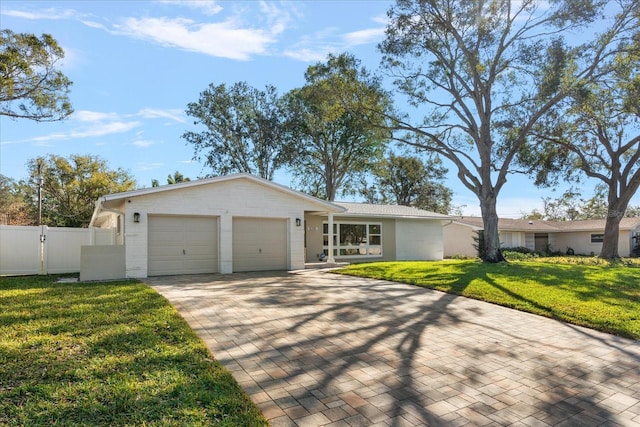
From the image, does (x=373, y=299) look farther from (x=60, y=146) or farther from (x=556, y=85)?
(x=60, y=146)

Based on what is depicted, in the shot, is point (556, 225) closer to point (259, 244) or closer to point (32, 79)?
point (259, 244)

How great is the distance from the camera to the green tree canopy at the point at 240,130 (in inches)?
1139

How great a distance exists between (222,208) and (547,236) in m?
31.1

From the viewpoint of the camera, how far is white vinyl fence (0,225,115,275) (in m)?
12.7

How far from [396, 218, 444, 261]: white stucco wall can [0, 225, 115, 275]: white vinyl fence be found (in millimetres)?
14748

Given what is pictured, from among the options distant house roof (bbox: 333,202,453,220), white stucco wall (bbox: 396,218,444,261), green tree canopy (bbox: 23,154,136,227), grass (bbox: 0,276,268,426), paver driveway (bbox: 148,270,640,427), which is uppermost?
green tree canopy (bbox: 23,154,136,227)

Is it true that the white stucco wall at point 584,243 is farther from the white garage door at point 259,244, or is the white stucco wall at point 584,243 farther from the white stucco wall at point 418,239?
the white garage door at point 259,244

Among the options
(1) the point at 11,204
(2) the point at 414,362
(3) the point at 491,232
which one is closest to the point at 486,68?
(3) the point at 491,232

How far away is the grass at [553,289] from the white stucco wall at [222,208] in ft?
9.14

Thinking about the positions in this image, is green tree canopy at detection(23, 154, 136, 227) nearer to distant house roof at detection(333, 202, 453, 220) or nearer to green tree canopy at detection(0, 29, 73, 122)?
green tree canopy at detection(0, 29, 73, 122)

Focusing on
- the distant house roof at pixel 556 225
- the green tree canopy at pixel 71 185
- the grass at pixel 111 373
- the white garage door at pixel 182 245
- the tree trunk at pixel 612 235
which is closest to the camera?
the grass at pixel 111 373

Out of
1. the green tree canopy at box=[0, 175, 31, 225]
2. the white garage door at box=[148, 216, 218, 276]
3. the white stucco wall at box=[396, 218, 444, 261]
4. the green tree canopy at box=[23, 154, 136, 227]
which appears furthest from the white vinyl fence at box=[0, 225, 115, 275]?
the green tree canopy at box=[0, 175, 31, 225]

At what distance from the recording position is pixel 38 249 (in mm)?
13094

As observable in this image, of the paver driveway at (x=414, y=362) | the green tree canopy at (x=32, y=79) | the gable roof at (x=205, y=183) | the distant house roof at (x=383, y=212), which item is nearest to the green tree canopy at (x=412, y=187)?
the distant house roof at (x=383, y=212)
